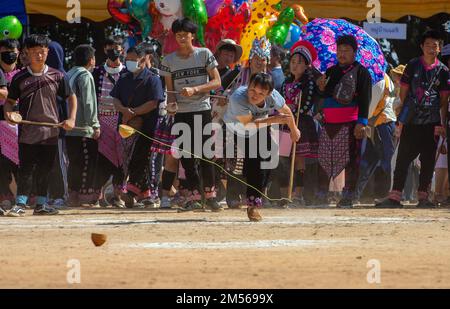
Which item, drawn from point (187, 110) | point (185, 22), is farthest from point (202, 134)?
point (185, 22)

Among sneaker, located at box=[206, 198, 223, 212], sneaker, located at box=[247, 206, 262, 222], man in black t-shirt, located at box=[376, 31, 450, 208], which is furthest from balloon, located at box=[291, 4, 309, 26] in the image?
sneaker, located at box=[247, 206, 262, 222]

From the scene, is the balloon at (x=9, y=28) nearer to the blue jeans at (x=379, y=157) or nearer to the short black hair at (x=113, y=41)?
the short black hair at (x=113, y=41)

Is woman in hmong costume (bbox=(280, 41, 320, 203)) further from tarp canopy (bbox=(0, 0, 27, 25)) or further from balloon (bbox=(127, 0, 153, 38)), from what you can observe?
tarp canopy (bbox=(0, 0, 27, 25))

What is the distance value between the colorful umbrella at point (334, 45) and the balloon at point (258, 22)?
80 centimetres

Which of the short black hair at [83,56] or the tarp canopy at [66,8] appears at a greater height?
the tarp canopy at [66,8]

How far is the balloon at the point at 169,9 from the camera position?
16625mm

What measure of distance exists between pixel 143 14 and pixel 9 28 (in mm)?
1869

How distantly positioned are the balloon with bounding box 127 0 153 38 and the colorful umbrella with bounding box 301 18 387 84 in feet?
7.27

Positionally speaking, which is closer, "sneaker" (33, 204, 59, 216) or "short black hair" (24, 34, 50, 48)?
"short black hair" (24, 34, 50, 48)

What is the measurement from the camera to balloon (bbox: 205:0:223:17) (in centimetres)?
1686

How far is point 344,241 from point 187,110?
12.1ft

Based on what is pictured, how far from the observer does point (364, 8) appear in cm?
1942

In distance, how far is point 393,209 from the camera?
1480 centimetres

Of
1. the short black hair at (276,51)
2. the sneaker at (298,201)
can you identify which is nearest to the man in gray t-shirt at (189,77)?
the short black hair at (276,51)
